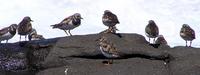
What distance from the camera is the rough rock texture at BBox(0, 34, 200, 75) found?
19.7 metres

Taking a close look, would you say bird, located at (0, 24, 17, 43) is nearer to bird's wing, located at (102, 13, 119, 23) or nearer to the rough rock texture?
the rough rock texture

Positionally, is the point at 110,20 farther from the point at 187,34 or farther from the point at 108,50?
the point at 108,50

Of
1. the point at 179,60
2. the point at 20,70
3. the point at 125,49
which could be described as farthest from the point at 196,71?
the point at 20,70

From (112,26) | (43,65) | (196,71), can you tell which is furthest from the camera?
(112,26)

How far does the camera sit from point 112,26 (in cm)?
2634

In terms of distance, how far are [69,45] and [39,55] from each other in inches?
45.0

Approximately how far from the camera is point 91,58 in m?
21.2

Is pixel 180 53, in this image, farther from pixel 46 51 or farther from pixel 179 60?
pixel 46 51

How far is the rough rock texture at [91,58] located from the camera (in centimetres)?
1970

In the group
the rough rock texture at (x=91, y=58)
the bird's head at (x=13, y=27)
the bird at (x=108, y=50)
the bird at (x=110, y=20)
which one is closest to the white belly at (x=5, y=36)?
the bird's head at (x=13, y=27)

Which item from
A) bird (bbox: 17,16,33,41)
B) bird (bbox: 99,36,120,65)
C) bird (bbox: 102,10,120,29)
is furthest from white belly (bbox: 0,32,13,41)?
bird (bbox: 99,36,120,65)

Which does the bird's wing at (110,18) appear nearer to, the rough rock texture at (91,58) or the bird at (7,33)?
the rough rock texture at (91,58)

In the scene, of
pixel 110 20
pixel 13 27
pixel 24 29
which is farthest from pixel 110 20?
pixel 13 27

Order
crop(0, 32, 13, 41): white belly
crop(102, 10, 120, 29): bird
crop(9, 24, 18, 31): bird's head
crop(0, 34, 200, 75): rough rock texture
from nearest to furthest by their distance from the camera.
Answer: crop(0, 34, 200, 75): rough rock texture, crop(0, 32, 13, 41): white belly, crop(9, 24, 18, 31): bird's head, crop(102, 10, 120, 29): bird
